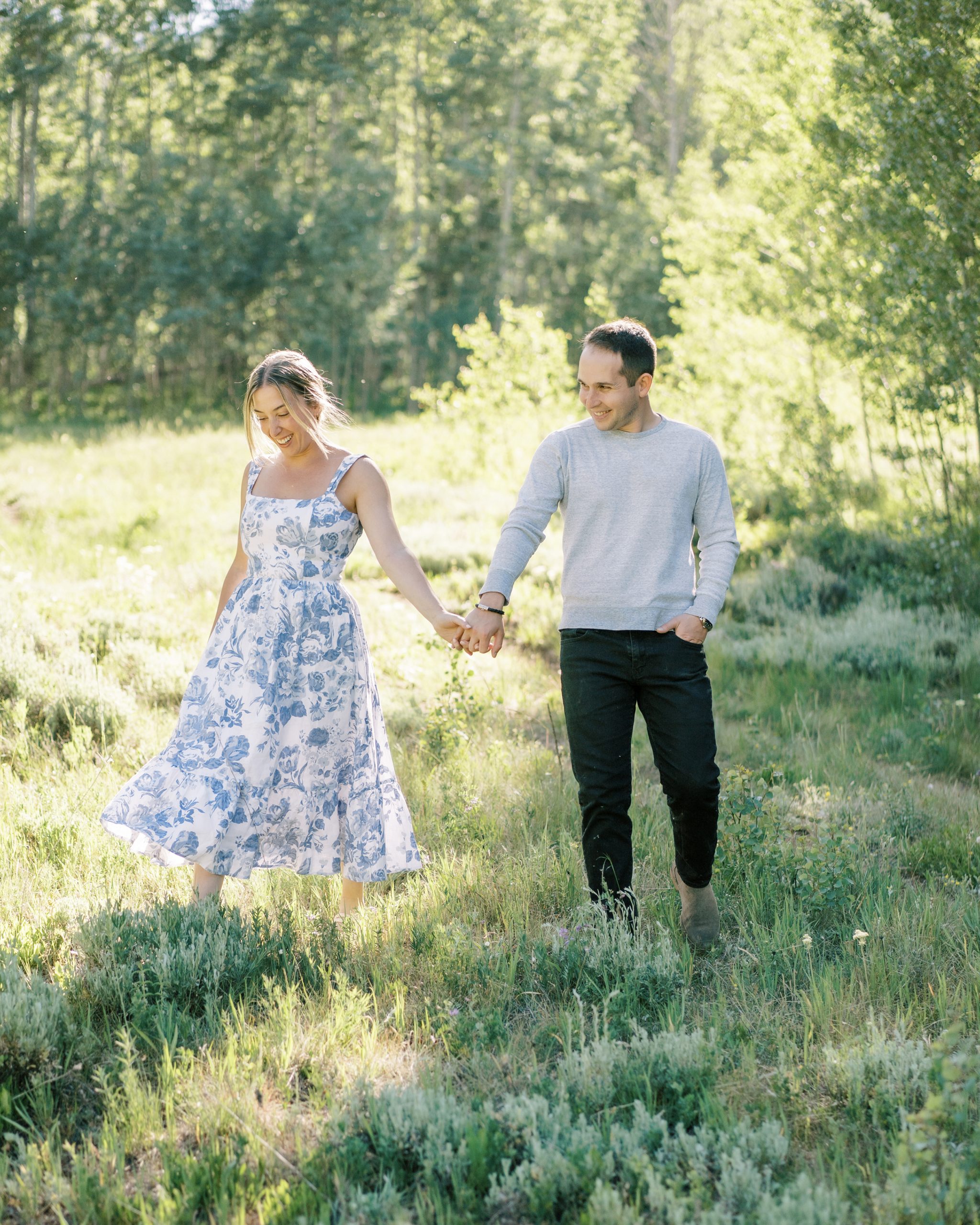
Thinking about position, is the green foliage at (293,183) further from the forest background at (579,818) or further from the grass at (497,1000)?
the grass at (497,1000)

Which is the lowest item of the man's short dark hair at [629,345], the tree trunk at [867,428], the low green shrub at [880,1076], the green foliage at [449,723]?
the low green shrub at [880,1076]

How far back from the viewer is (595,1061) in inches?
116

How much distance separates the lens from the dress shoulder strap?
3914mm

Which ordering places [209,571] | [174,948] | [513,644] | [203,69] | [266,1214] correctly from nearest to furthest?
[266,1214] → [174,948] → [513,644] → [209,571] → [203,69]

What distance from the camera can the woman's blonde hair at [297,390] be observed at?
3.82 m

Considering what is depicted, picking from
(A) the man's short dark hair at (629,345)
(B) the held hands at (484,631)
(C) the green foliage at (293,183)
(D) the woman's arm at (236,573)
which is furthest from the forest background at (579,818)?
(C) the green foliage at (293,183)

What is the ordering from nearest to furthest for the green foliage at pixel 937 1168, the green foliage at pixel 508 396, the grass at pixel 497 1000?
the green foliage at pixel 937 1168 → the grass at pixel 497 1000 → the green foliage at pixel 508 396

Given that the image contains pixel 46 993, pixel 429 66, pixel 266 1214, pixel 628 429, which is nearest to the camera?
pixel 266 1214

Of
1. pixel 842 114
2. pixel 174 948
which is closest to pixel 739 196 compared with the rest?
pixel 842 114

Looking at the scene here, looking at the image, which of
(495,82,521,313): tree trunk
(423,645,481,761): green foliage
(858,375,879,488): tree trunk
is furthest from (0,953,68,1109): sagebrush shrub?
(495,82,521,313): tree trunk

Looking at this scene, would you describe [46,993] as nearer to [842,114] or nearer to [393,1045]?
[393,1045]

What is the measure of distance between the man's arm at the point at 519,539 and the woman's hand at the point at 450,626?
0.08 m

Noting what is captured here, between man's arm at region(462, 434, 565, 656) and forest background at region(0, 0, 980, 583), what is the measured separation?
9.20m

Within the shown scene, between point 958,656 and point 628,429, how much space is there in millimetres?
5084
